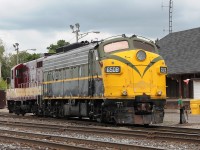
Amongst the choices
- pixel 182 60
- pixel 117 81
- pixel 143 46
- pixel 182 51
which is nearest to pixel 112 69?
pixel 117 81

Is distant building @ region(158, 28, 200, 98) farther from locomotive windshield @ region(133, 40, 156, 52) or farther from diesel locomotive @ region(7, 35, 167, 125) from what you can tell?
locomotive windshield @ region(133, 40, 156, 52)

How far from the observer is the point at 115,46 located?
64.0 ft

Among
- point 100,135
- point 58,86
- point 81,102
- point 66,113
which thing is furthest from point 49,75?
point 100,135

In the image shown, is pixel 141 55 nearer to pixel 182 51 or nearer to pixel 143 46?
pixel 143 46

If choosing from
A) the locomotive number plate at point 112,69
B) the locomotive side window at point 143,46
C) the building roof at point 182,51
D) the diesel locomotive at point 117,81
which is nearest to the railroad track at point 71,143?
the diesel locomotive at point 117,81

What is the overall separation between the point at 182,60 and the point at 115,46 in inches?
883

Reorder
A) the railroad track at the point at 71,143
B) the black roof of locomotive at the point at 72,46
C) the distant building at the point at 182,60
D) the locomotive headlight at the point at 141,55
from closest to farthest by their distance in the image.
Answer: the railroad track at the point at 71,143 < the locomotive headlight at the point at 141,55 < the black roof of locomotive at the point at 72,46 < the distant building at the point at 182,60

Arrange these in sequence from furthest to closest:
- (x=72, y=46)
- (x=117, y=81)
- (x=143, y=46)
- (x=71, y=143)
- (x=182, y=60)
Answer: (x=182, y=60), (x=72, y=46), (x=143, y=46), (x=117, y=81), (x=71, y=143)

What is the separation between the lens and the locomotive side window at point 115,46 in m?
19.4

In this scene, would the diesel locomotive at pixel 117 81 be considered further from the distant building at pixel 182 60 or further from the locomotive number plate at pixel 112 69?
the distant building at pixel 182 60

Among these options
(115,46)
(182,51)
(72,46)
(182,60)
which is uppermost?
(182,51)

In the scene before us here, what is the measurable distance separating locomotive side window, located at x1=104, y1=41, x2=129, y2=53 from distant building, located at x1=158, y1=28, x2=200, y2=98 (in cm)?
1747

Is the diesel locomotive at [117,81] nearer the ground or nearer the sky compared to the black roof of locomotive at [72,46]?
nearer the ground

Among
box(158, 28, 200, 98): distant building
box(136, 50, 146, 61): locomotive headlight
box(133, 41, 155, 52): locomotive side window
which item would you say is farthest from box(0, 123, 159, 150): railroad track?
box(158, 28, 200, 98): distant building
